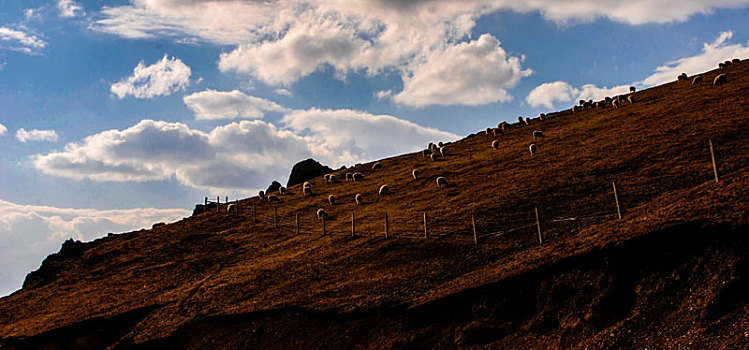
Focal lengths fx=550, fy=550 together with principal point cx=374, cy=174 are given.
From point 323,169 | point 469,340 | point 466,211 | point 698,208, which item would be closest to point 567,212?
point 466,211

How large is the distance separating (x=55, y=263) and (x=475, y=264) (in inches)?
1915

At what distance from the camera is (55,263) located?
57.9 m

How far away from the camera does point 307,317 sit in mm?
27547

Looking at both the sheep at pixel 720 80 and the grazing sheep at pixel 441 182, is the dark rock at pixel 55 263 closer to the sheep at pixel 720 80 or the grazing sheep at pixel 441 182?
the grazing sheep at pixel 441 182

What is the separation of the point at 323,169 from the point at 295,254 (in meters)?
61.8

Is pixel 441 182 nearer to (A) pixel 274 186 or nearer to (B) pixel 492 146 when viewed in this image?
(B) pixel 492 146

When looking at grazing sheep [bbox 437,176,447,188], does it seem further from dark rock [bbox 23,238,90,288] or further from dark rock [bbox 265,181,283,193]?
dark rock [bbox 265,181,283,193]

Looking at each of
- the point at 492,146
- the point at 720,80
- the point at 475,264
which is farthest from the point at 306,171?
the point at 475,264

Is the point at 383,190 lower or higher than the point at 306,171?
lower

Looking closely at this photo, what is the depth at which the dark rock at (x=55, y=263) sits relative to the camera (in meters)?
53.6

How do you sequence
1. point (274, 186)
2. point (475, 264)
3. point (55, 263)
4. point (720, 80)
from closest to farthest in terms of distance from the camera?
point (475, 264) < point (55, 263) < point (720, 80) < point (274, 186)

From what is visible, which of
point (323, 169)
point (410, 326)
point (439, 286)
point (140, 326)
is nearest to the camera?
point (410, 326)

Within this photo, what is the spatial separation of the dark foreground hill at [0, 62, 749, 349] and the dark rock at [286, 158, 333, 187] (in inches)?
1280

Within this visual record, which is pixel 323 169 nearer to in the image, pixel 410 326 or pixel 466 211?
pixel 466 211
